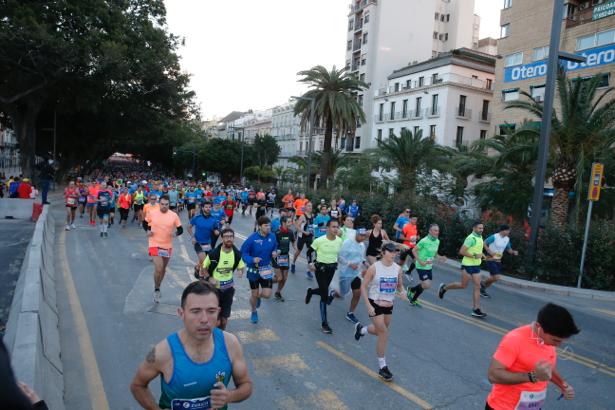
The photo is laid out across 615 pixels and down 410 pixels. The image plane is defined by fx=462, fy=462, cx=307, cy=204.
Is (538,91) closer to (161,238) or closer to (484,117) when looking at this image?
(484,117)

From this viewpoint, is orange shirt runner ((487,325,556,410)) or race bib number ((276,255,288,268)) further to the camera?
race bib number ((276,255,288,268))

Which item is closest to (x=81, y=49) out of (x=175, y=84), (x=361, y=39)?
(x=175, y=84)

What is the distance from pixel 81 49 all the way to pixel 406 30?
143 ft

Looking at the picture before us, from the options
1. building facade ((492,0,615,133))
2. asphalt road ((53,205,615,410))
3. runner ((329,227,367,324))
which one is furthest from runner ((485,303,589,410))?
building facade ((492,0,615,133))

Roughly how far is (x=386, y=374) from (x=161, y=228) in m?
5.10

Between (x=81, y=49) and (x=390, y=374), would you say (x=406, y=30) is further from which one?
(x=390, y=374)

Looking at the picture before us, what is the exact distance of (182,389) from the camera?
9.06ft

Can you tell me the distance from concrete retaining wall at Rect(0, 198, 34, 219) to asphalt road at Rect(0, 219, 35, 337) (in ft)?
2.72

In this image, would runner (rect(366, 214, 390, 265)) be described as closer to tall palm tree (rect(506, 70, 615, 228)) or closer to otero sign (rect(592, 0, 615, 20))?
tall palm tree (rect(506, 70, 615, 228))

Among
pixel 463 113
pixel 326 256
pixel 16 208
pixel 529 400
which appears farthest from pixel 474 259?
pixel 463 113

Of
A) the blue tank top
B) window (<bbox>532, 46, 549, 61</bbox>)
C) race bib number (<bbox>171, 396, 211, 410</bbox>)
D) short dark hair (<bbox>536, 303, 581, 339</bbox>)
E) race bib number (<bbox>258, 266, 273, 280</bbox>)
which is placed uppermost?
window (<bbox>532, 46, 549, 61</bbox>)

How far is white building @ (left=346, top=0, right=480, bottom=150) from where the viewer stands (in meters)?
57.4

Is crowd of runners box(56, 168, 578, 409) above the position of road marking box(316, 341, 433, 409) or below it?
above

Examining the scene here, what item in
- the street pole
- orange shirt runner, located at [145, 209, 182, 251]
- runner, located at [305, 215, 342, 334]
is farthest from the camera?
the street pole
